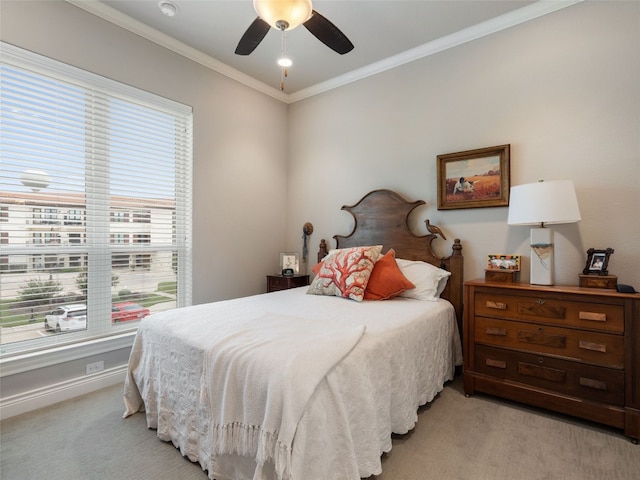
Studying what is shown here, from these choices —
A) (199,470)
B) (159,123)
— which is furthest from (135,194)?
(199,470)

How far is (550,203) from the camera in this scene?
2.09 meters

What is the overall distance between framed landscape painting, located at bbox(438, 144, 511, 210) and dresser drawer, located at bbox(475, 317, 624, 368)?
1.02m

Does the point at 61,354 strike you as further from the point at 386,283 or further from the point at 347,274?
the point at 386,283

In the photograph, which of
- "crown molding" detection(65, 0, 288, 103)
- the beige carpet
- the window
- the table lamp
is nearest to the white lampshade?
the table lamp

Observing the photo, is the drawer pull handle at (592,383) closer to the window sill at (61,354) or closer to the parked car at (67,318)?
the window sill at (61,354)

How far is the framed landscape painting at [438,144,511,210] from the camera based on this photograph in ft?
8.68

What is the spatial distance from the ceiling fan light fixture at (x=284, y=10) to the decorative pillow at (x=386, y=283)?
5.98 feet

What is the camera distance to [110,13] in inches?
99.6

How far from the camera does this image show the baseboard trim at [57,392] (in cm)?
212

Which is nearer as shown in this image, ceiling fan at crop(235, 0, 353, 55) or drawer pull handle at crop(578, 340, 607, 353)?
ceiling fan at crop(235, 0, 353, 55)

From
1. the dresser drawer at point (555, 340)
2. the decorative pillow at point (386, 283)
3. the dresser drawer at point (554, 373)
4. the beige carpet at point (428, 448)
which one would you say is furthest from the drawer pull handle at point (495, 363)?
the decorative pillow at point (386, 283)

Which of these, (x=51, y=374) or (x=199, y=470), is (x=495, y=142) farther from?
(x=51, y=374)

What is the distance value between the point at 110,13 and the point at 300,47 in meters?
1.57

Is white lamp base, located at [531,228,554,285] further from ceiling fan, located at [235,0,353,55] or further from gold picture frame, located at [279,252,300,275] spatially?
gold picture frame, located at [279,252,300,275]
